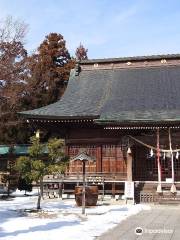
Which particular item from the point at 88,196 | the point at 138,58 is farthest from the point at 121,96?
the point at 88,196

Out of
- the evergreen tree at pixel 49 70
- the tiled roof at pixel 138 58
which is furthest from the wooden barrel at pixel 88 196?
the evergreen tree at pixel 49 70

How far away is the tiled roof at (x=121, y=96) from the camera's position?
23.8 meters

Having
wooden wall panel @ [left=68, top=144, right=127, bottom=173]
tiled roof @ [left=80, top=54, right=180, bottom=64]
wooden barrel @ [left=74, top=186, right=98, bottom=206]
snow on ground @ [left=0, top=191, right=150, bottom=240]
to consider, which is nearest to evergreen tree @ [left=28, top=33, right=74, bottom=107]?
tiled roof @ [left=80, top=54, right=180, bottom=64]

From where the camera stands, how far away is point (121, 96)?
2791 cm

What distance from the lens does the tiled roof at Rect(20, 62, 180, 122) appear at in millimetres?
23781

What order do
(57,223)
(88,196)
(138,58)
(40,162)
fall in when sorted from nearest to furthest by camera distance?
(57,223) → (40,162) → (88,196) → (138,58)

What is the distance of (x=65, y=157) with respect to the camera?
17.7 m

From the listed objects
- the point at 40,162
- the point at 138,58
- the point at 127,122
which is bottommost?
the point at 40,162

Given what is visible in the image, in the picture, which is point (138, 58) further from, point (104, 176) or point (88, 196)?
point (88, 196)

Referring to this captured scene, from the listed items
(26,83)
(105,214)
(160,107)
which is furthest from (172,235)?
(26,83)

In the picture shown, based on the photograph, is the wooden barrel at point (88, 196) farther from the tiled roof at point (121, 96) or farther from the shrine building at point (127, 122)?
the tiled roof at point (121, 96)

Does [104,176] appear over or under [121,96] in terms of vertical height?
under

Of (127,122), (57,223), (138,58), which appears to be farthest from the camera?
(138,58)

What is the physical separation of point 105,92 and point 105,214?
14.1 m
